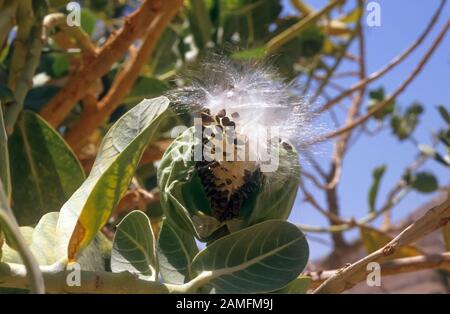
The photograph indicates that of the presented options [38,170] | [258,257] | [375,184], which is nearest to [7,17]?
[38,170]

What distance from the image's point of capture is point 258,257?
0.79m

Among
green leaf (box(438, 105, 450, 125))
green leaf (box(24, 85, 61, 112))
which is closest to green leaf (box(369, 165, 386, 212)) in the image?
green leaf (box(438, 105, 450, 125))

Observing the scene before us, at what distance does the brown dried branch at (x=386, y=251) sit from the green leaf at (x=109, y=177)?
0.76 ft

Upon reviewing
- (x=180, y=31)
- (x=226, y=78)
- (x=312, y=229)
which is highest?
(x=180, y=31)

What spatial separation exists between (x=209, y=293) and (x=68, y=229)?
0.53 feet

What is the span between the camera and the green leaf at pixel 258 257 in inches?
30.3

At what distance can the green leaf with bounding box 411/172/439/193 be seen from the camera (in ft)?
7.80

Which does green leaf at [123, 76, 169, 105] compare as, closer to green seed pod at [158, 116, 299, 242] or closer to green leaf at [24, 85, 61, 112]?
green leaf at [24, 85, 61, 112]

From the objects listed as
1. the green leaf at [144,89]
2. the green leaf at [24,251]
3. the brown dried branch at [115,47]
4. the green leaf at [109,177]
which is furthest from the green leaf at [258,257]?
the green leaf at [144,89]

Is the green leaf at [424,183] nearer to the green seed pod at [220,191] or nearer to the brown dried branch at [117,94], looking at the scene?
the brown dried branch at [117,94]

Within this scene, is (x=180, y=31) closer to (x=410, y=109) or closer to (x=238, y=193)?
(x=238, y=193)

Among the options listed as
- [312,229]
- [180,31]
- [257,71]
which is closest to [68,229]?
[257,71]

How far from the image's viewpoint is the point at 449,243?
997mm

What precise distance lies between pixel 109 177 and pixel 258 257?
0.61 ft
